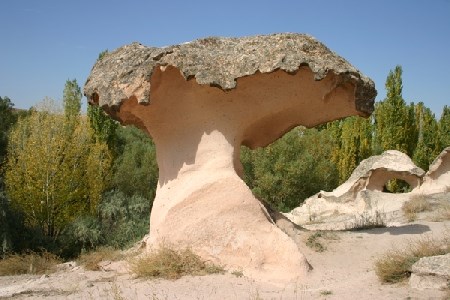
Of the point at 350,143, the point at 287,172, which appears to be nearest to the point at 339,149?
the point at 350,143

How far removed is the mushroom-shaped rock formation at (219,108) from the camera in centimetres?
704

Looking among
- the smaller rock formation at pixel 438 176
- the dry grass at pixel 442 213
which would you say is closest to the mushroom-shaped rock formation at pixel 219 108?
the dry grass at pixel 442 213

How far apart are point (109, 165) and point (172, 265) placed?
10438 millimetres

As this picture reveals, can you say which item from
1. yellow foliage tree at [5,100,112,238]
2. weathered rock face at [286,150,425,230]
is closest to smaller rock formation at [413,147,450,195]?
weathered rock face at [286,150,425,230]

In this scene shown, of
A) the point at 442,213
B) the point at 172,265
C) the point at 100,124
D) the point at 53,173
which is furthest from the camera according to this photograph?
the point at 100,124

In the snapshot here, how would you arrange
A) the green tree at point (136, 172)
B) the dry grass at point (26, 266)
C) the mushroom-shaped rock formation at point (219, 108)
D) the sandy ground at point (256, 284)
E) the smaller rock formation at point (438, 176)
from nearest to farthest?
the sandy ground at point (256, 284), the mushroom-shaped rock formation at point (219, 108), the dry grass at point (26, 266), the smaller rock formation at point (438, 176), the green tree at point (136, 172)

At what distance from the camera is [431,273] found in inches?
211

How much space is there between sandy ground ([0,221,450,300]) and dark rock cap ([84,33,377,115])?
2.21m

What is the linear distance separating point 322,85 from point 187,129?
2.12 meters

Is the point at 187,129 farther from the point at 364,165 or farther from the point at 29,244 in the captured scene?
the point at 364,165

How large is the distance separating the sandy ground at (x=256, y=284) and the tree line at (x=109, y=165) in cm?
239

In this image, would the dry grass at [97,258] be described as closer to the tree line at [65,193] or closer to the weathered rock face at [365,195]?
the tree line at [65,193]

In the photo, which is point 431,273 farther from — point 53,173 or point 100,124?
point 100,124

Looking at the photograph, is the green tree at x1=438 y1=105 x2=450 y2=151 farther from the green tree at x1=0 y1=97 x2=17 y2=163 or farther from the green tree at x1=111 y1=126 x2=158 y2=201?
the green tree at x1=0 y1=97 x2=17 y2=163
